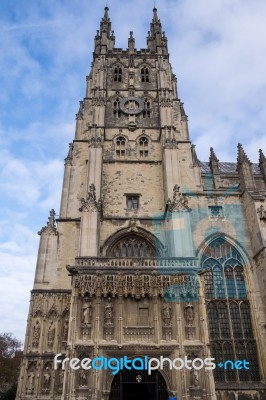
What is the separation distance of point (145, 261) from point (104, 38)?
26.5 m

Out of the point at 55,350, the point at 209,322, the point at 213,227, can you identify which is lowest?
the point at 55,350

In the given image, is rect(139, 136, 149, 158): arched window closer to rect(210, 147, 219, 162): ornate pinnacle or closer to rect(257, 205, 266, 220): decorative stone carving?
rect(210, 147, 219, 162): ornate pinnacle

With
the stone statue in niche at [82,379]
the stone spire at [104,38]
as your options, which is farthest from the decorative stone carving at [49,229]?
the stone spire at [104,38]

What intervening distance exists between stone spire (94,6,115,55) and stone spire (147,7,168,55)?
419cm

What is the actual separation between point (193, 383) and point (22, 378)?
29.4 feet

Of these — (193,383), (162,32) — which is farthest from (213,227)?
(162,32)

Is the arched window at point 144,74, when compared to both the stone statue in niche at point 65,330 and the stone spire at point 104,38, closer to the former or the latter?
the stone spire at point 104,38

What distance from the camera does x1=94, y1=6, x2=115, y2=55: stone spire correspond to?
117 feet

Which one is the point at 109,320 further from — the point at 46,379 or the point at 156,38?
the point at 156,38

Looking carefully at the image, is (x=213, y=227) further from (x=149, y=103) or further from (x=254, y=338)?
(x=149, y=103)

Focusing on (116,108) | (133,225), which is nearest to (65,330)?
(133,225)

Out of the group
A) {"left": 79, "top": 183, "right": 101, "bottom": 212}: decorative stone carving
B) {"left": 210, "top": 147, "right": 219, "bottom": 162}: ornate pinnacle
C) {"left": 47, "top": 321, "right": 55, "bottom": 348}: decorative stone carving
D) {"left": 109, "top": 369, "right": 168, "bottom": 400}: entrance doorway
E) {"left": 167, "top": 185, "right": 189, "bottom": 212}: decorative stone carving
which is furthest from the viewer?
{"left": 210, "top": 147, "right": 219, "bottom": 162}: ornate pinnacle

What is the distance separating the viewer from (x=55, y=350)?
64.3ft

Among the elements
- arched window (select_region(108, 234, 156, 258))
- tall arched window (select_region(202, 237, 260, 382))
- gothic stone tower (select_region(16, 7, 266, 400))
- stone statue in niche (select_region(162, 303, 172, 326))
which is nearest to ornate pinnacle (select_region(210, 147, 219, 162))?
gothic stone tower (select_region(16, 7, 266, 400))
